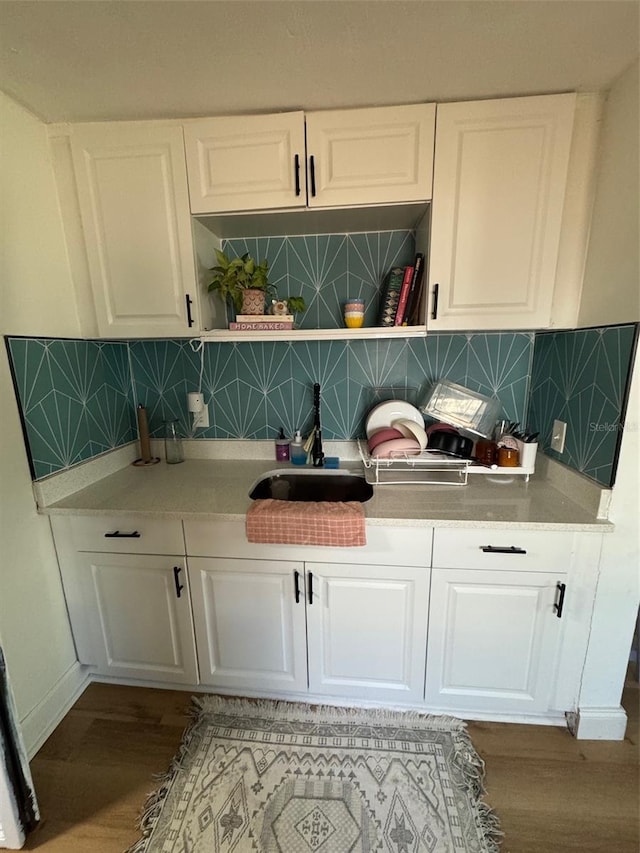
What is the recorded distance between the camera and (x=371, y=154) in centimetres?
125

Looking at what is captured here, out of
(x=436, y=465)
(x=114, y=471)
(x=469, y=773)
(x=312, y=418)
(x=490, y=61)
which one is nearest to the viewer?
(x=490, y=61)

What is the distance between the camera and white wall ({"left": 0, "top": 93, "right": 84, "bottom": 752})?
3.92 ft

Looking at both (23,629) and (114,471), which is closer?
(23,629)

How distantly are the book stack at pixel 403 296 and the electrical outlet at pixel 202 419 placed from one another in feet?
3.21

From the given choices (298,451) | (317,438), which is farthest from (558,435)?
(298,451)

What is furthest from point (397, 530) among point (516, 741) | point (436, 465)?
point (516, 741)

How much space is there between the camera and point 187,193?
133cm

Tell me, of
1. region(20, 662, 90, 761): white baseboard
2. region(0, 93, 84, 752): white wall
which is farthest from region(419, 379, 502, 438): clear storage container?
region(20, 662, 90, 761): white baseboard

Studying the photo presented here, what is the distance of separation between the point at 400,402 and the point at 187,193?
1.20 metres

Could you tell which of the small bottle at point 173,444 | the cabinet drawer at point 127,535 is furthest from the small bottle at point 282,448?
the cabinet drawer at point 127,535

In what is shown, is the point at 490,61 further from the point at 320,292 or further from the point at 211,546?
the point at 211,546

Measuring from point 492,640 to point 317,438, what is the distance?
1038 millimetres

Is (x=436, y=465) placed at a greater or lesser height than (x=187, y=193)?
lesser

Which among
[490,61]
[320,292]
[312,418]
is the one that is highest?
[490,61]
